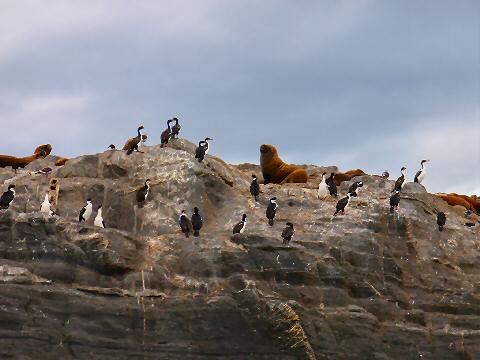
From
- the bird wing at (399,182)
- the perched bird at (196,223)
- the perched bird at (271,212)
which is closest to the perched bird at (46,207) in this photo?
the perched bird at (196,223)

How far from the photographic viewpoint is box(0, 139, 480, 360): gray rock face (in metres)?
23.4

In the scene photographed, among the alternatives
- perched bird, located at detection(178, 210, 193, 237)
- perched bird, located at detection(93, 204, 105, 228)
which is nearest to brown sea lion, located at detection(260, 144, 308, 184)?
perched bird, located at detection(178, 210, 193, 237)

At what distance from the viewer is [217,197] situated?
99.9 feet

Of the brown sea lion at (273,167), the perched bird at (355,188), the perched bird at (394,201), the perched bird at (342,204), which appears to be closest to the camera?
the perched bird at (342,204)

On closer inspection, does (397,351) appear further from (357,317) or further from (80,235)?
(80,235)

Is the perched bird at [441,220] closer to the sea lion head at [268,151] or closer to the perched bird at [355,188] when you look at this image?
the perched bird at [355,188]

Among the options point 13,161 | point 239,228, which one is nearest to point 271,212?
point 239,228

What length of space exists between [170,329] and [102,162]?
8978mm

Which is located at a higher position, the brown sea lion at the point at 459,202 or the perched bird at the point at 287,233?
the brown sea lion at the point at 459,202

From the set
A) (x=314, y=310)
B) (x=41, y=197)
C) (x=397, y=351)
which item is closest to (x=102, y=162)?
(x=41, y=197)

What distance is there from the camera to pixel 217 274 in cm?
2539

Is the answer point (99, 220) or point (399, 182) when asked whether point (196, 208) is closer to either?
point (99, 220)

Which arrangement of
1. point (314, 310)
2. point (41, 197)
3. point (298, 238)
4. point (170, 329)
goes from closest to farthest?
1. point (170, 329)
2. point (314, 310)
3. point (298, 238)
4. point (41, 197)

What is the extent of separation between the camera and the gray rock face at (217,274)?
23.4 meters
